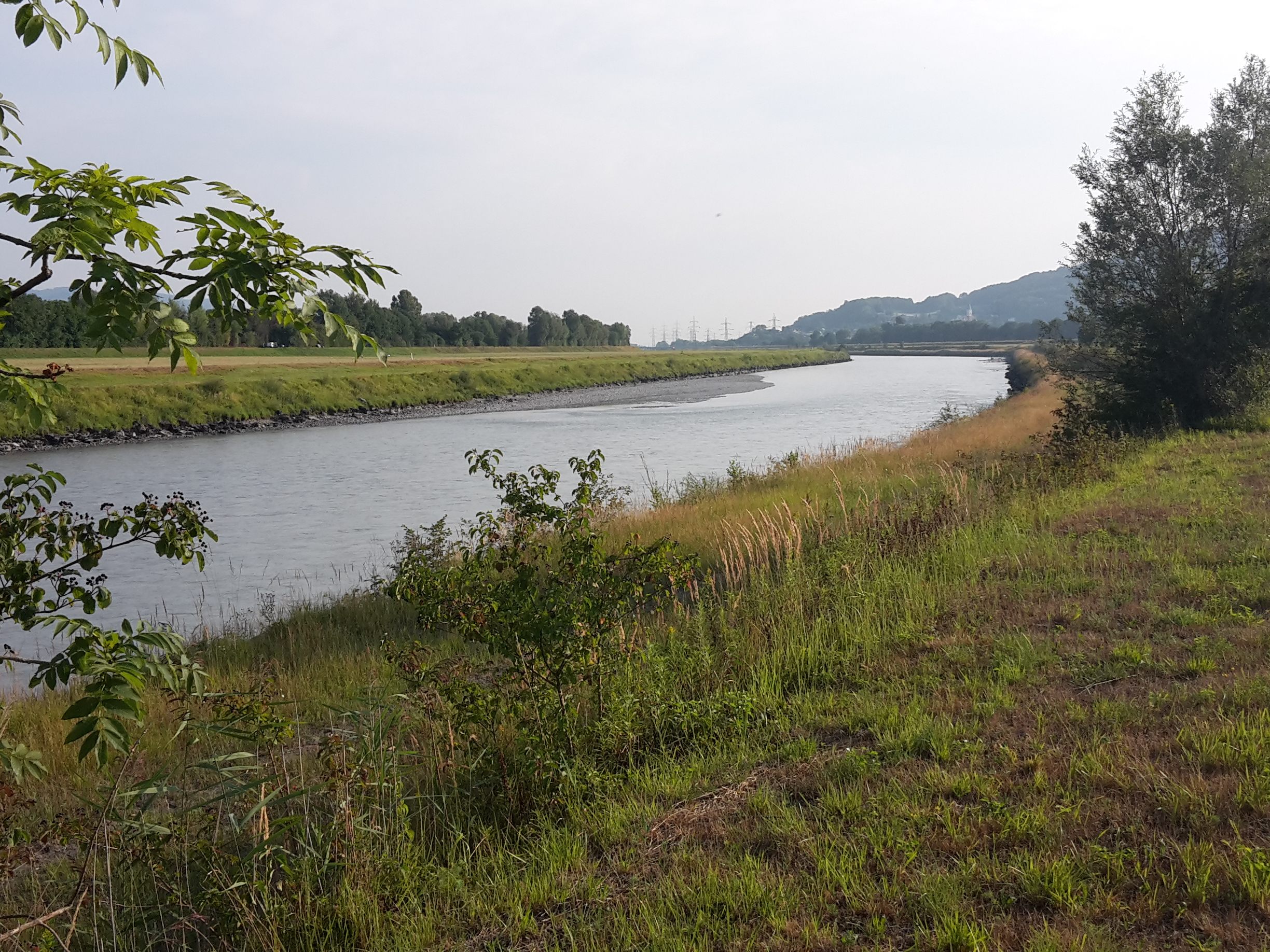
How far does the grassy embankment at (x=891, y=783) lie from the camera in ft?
13.4

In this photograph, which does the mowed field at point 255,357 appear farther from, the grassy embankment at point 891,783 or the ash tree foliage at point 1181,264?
the grassy embankment at point 891,783

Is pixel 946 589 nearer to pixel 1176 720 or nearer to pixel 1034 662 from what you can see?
pixel 1034 662

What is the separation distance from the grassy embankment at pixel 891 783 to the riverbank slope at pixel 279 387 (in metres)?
22.1

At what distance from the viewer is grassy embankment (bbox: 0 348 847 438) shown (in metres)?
50.5

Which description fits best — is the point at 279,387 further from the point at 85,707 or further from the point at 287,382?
the point at 85,707

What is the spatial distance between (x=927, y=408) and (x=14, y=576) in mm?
55570

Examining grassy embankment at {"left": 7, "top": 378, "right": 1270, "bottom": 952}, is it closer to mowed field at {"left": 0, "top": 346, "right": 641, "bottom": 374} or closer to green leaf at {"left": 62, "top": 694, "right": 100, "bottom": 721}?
green leaf at {"left": 62, "top": 694, "right": 100, "bottom": 721}

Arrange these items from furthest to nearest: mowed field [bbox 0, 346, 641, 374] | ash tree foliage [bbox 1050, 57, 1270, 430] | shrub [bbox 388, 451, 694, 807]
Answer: mowed field [bbox 0, 346, 641, 374]
ash tree foliage [bbox 1050, 57, 1270, 430]
shrub [bbox 388, 451, 694, 807]

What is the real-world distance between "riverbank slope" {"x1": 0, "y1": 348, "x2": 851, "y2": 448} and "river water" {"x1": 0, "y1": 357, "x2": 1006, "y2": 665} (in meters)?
4.08

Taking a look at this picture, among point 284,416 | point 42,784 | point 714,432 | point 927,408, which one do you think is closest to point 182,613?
point 42,784

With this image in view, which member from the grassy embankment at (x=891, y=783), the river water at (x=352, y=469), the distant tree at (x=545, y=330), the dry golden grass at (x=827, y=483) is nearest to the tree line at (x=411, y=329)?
the distant tree at (x=545, y=330)

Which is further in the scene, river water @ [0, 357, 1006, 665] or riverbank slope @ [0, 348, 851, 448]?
riverbank slope @ [0, 348, 851, 448]

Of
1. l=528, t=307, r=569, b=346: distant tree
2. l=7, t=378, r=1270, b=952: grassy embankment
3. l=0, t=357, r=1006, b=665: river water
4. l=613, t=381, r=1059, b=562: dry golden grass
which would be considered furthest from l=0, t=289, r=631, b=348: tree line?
l=7, t=378, r=1270, b=952: grassy embankment

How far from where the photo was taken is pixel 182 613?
48.6ft
